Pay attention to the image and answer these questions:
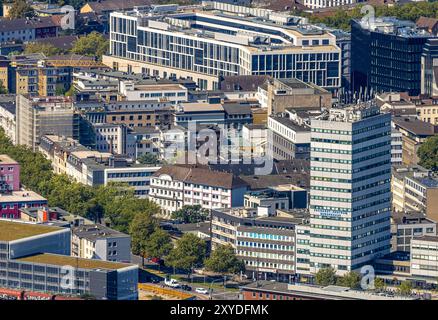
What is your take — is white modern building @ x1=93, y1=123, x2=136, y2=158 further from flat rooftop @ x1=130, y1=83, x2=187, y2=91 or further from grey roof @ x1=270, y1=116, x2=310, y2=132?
grey roof @ x1=270, y1=116, x2=310, y2=132

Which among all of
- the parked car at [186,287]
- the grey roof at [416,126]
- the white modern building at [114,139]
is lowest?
the white modern building at [114,139]

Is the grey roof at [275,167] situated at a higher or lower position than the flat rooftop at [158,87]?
lower

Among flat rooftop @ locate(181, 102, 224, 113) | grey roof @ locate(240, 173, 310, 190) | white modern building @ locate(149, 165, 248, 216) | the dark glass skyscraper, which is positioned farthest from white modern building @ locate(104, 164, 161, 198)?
the dark glass skyscraper

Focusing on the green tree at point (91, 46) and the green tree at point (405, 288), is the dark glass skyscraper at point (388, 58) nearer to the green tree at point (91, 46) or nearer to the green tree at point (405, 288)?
the green tree at point (91, 46)

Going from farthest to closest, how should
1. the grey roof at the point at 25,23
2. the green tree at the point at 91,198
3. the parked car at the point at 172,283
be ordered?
the grey roof at the point at 25,23 → the green tree at the point at 91,198 → the parked car at the point at 172,283

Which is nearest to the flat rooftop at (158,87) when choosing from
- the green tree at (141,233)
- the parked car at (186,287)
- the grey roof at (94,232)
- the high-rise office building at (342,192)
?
the green tree at (141,233)

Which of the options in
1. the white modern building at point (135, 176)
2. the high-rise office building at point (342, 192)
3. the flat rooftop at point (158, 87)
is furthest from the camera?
the flat rooftop at point (158, 87)

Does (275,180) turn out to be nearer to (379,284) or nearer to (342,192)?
(342,192)

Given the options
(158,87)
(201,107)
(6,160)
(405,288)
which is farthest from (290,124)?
(405,288)
